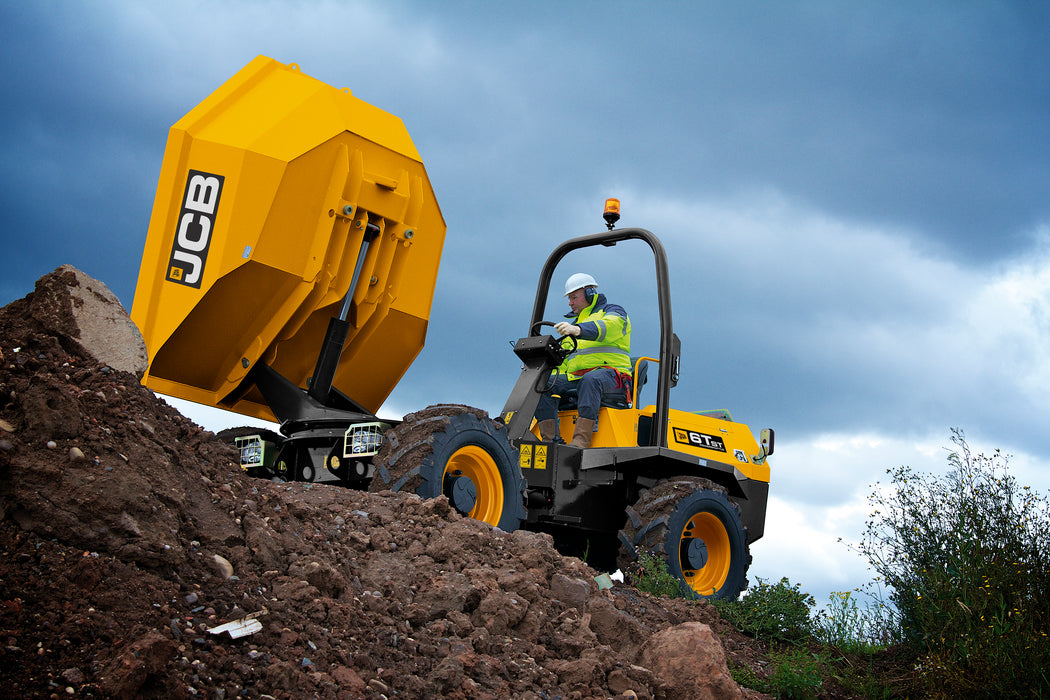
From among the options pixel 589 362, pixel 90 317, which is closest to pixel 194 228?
pixel 90 317

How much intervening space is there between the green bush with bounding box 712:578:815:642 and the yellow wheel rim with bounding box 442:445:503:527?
6.89 feet

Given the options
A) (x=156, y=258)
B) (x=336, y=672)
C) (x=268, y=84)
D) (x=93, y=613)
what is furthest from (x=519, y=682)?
(x=268, y=84)

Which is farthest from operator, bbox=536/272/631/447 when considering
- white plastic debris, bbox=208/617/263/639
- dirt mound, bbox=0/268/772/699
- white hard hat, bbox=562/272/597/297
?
white plastic debris, bbox=208/617/263/639

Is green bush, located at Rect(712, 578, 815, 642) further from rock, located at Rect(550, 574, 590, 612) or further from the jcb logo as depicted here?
the jcb logo

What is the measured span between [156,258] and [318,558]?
3.66m

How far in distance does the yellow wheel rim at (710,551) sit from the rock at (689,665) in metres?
3.86

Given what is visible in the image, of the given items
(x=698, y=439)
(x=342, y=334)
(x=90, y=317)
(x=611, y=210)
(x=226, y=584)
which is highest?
(x=611, y=210)

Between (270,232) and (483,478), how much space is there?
89.8 inches

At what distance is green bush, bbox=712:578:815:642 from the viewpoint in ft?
23.4

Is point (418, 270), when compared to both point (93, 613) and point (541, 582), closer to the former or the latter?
point (541, 582)

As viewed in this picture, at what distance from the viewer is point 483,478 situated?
257 inches

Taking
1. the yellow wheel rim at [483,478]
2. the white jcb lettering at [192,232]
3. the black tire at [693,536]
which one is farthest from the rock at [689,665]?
the white jcb lettering at [192,232]

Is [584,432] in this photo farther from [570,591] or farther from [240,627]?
[240,627]

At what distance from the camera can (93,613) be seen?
122 inches
